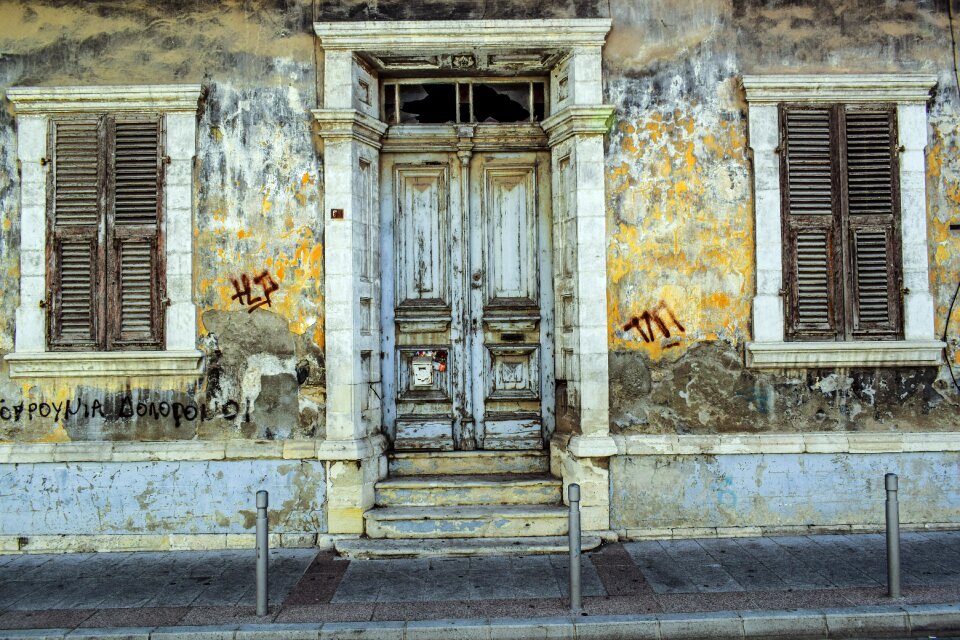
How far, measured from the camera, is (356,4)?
23.9 ft

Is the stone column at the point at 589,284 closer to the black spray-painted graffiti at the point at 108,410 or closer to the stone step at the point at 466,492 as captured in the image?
the stone step at the point at 466,492

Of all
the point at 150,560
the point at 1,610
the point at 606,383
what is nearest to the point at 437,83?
the point at 606,383

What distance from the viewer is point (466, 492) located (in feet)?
23.9

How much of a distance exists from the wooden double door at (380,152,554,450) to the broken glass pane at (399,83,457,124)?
0.38 m

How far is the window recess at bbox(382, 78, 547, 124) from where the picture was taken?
311 inches

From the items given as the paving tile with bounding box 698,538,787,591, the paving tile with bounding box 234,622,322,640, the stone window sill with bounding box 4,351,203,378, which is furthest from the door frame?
the paving tile with bounding box 234,622,322,640

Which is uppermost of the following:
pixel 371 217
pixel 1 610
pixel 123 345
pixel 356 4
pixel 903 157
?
pixel 356 4

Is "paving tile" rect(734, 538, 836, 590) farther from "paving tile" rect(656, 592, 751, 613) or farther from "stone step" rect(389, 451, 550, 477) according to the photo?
"stone step" rect(389, 451, 550, 477)

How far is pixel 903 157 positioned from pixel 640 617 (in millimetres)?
5104

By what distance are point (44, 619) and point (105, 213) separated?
12.1 feet

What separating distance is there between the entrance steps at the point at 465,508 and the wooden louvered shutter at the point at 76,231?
314 cm

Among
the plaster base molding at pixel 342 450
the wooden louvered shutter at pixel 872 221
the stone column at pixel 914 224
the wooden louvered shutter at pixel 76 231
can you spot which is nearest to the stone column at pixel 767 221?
the wooden louvered shutter at pixel 872 221

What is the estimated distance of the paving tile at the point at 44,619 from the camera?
17.2 ft

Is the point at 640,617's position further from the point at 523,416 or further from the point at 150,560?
the point at 150,560
